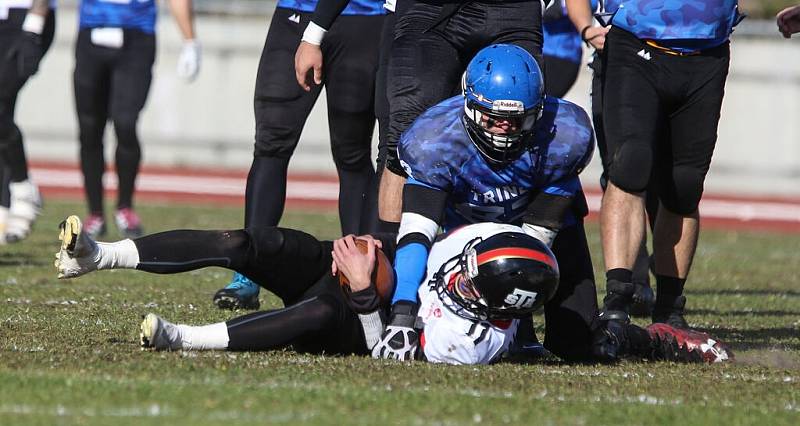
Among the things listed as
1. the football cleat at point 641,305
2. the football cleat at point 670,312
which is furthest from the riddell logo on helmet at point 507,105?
the football cleat at point 641,305

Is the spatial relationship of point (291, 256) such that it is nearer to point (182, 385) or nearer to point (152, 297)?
point (182, 385)

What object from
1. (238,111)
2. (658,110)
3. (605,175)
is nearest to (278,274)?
(658,110)

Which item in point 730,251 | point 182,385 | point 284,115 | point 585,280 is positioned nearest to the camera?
point 182,385

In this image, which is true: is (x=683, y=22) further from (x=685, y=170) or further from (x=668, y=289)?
(x=668, y=289)

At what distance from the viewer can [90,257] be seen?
15.8 ft

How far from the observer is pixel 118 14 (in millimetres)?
10508

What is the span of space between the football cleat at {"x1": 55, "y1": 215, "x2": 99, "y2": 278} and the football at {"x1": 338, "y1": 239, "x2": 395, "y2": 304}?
0.85 metres

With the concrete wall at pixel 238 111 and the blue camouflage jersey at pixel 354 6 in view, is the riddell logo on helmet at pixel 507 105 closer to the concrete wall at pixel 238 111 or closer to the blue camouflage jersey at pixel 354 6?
the blue camouflage jersey at pixel 354 6

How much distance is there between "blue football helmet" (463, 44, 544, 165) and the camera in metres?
4.99

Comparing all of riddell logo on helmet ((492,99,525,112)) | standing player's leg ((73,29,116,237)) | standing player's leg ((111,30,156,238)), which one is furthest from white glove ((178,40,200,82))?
riddell logo on helmet ((492,99,525,112))

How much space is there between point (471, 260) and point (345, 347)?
58 centimetres

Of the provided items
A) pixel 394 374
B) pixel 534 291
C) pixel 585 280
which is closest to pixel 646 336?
pixel 585 280

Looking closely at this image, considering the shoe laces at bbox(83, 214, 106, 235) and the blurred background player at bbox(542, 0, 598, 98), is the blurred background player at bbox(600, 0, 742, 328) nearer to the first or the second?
the blurred background player at bbox(542, 0, 598, 98)

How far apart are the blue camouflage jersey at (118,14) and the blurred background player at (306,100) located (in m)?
3.89
